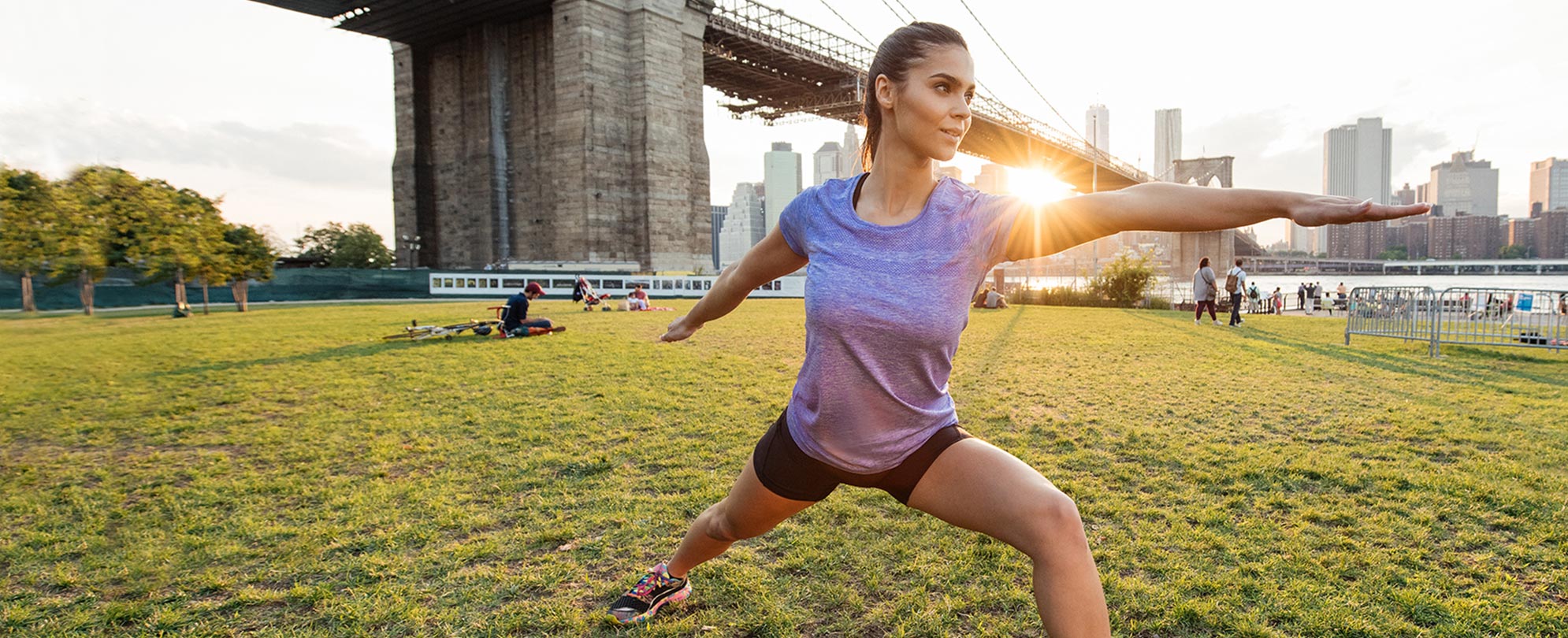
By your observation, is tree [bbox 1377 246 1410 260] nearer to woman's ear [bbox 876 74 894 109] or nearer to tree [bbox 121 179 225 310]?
tree [bbox 121 179 225 310]

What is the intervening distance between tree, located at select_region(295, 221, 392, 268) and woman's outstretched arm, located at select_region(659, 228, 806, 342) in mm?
54719

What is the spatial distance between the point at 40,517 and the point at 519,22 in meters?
39.3

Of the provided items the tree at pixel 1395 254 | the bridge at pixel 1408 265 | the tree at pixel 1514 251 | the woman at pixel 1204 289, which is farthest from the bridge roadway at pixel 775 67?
the tree at pixel 1514 251

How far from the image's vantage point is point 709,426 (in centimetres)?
643

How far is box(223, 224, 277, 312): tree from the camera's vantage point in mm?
22953

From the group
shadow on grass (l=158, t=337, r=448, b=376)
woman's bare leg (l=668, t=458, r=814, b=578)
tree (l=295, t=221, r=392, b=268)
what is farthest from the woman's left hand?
tree (l=295, t=221, r=392, b=268)

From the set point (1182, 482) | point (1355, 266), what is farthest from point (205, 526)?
point (1355, 266)

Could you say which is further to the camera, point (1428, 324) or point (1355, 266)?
point (1355, 266)

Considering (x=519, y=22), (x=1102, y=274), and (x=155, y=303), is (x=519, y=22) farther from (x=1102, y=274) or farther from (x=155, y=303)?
(x=1102, y=274)

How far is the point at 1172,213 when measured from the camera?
1.67 metres

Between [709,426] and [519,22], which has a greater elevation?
[519,22]

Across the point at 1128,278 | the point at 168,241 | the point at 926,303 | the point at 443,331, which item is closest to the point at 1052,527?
the point at 926,303

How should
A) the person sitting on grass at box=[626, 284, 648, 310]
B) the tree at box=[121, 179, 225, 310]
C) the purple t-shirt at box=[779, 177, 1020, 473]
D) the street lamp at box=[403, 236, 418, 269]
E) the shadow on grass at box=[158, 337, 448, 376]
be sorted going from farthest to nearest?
the street lamp at box=[403, 236, 418, 269] < the person sitting on grass at box=[626, 284, 648, 310] < the tree at box=[121, 179, 225, 310] < the shadow on grass at box=[158, 337, 448, 376] < the purple t-shirt at box=[779, 177, 1020, 473]

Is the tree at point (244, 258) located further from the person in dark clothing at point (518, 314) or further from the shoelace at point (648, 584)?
the shoelace at point (648, 584)
